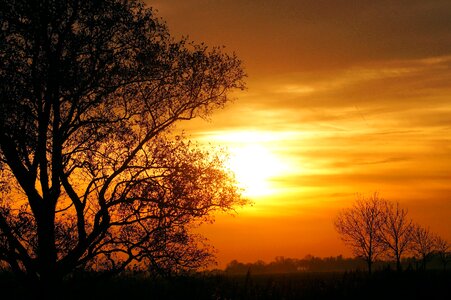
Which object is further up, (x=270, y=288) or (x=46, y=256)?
(x=46, y=256)

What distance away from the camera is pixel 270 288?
931 inches

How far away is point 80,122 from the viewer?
2672 centimetres

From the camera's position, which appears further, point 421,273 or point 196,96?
point 196,96

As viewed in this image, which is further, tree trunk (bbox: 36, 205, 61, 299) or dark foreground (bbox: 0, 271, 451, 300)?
tree trunk (bbox: 36, 205, 61, 299)

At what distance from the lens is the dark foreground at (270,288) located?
23.4 meters

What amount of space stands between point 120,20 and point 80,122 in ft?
16.7

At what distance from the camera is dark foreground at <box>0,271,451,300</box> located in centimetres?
2339

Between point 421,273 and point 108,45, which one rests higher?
point 108,45

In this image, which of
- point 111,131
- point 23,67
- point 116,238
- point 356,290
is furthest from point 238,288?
point 23,67

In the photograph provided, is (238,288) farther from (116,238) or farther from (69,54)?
(69,54)

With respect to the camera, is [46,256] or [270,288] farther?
[46,256]

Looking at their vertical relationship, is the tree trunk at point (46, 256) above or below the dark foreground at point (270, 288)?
above

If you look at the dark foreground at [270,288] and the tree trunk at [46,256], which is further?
the tree trunk at [46,256]

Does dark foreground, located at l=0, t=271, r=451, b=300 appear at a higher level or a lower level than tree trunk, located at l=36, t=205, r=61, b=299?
lower
